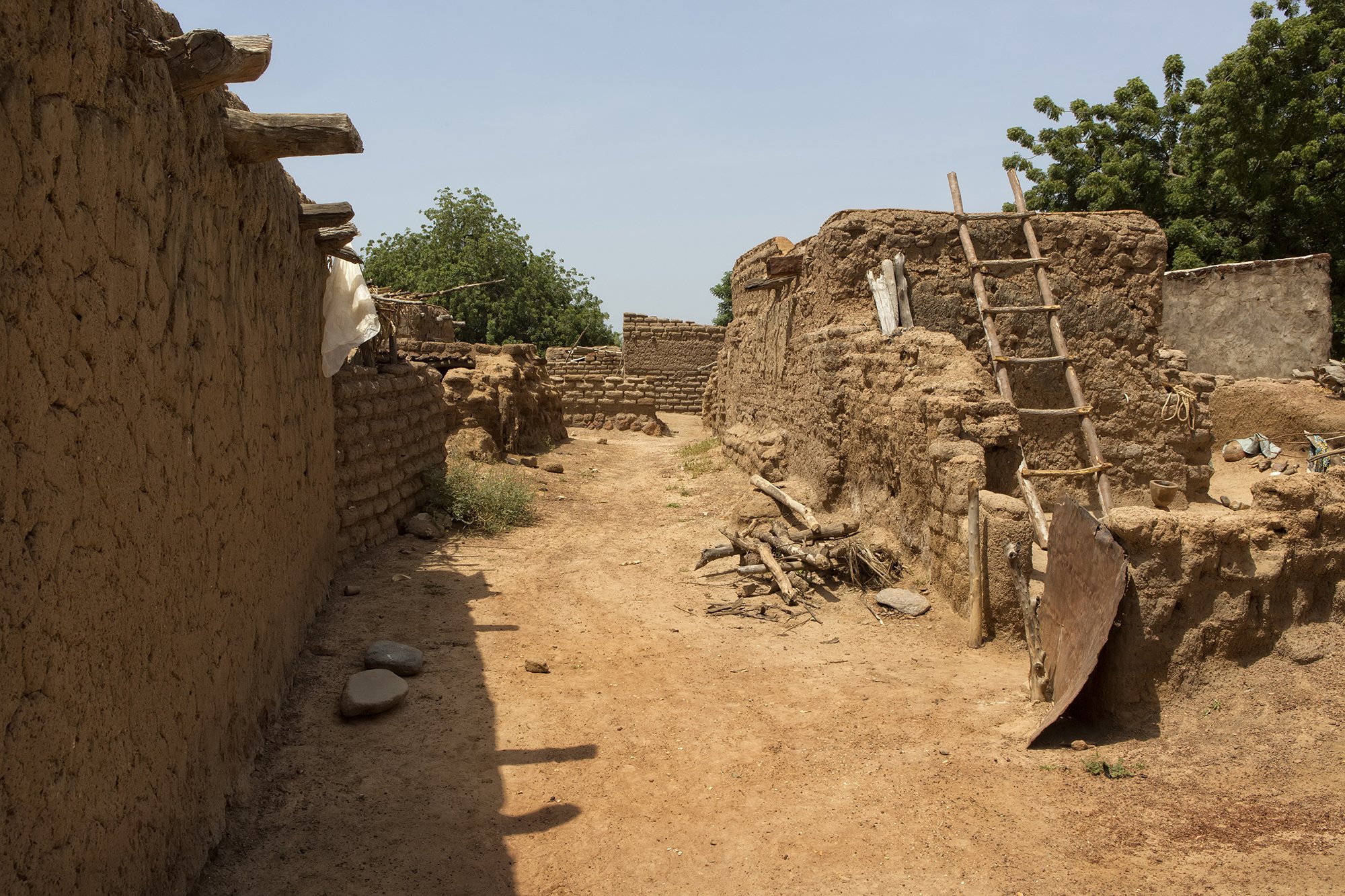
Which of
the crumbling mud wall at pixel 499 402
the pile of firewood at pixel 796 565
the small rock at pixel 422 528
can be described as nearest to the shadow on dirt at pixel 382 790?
the pile of firewood at pixel 796 565

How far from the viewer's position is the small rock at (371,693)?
15.2ft

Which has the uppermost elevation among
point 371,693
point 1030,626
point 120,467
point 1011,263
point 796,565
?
point 1011,263

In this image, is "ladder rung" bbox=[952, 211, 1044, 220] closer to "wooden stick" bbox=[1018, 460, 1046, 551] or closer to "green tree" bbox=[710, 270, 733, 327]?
"wooden stick" bbox=[1018, 460, 1046, 551]

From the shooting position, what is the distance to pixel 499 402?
12859 millimetres

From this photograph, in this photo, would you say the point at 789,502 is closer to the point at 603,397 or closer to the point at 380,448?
the point at 380,448

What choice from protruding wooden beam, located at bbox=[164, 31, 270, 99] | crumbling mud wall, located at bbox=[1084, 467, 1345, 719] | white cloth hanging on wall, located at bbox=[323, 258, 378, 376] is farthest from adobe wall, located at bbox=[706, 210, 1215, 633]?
protruding wooden beam, located at bbox=[164, 31, 270, 99]

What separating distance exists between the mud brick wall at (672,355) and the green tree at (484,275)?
40.2 ft

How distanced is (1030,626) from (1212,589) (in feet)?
3.14

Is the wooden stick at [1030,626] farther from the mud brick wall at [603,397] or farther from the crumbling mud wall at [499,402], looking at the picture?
the mud brick wall at [603,397]

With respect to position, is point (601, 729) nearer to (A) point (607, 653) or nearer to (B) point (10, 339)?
(A) point (607, 653)

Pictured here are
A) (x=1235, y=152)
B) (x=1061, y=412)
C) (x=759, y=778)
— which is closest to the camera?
(x=759, y=778)

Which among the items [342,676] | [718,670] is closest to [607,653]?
[718,670]

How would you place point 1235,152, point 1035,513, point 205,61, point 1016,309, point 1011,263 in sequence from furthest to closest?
point 1235,152, point 1011,263, point 1016,309, point 1035,513, point 205,61

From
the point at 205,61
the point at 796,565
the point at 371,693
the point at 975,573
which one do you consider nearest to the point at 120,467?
the point at 205,61
